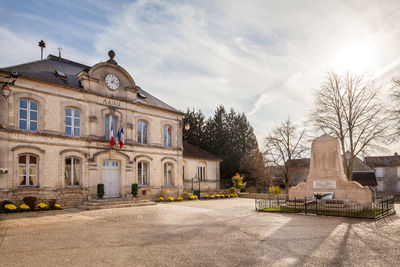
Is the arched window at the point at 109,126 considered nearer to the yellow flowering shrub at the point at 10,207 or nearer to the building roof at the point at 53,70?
the building roof at the point at 53,70

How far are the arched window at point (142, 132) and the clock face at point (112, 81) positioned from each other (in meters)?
3.31

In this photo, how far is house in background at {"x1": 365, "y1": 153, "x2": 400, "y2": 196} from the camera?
41.5m

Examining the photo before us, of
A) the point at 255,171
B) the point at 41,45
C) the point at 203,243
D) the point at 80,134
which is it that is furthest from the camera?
the point at 255,171

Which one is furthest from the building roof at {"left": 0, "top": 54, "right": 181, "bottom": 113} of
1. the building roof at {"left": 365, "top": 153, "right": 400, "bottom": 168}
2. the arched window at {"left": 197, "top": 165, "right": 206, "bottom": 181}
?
the building roof at {"left": 365, "top": 153, "right": 400, "bottom": 168}

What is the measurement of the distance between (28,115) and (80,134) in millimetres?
3140

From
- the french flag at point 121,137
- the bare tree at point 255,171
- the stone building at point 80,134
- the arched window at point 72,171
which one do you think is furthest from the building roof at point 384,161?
the arched window at point 72,171

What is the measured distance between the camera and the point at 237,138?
4281 cm

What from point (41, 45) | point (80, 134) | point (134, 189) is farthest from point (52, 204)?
point (41, 45)

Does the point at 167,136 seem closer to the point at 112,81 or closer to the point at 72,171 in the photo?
the point at 112,81

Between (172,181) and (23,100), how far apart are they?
1248cm

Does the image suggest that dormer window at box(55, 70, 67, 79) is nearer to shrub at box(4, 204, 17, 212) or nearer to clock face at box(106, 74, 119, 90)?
clock face at box(106, 74, 119, 90)

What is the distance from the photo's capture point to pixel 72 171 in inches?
712

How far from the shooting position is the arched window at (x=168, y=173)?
2388 cm

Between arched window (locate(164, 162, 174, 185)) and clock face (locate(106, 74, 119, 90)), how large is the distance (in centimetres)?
751
